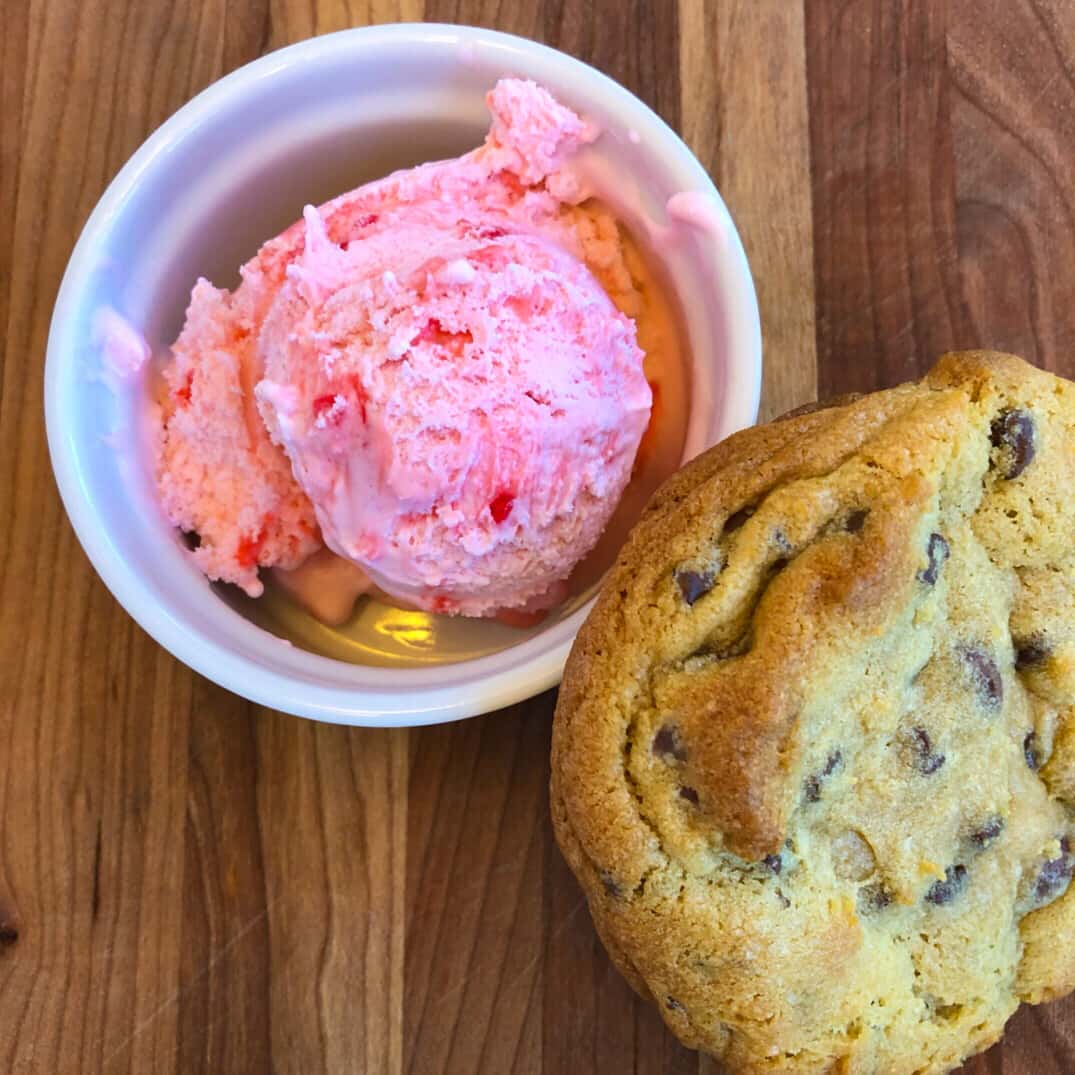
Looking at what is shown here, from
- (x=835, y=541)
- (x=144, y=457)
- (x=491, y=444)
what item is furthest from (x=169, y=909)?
(x=835, y=541)

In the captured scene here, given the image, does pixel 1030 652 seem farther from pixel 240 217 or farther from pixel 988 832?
pixel 240 217

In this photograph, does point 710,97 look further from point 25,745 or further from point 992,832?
point 25,745

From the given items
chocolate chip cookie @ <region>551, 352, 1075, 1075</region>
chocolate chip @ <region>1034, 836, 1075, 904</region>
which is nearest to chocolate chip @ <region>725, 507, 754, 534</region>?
chocolate chip cookie @ <region>551, 352, 1075, 1075</region>

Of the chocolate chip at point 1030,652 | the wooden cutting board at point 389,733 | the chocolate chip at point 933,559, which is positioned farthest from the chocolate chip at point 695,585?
the wooden cutting board at point 389,733

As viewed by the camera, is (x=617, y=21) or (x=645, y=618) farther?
(x=617, y=21)

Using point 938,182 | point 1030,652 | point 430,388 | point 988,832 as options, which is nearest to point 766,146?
point 938,182

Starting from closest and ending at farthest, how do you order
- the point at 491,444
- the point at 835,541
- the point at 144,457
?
the point at 835,541 → the point at 491,444 → the point at 144,457

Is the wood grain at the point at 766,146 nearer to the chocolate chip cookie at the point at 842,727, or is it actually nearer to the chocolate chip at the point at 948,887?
the chocolate chip cookie at the point at 842,727
